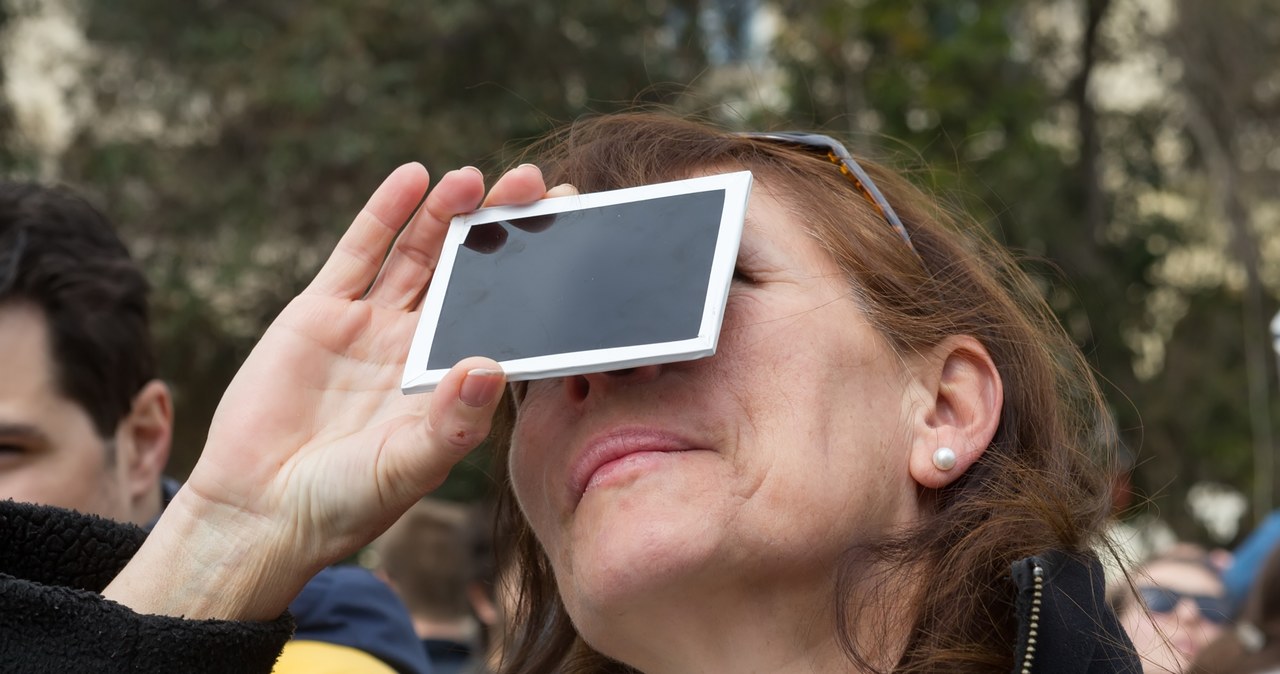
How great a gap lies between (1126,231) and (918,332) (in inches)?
405

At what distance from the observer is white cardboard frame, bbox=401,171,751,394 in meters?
1.74

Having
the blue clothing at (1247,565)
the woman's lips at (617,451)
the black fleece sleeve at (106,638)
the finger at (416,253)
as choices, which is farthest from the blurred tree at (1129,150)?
the black fleece sleeve at (106,638)

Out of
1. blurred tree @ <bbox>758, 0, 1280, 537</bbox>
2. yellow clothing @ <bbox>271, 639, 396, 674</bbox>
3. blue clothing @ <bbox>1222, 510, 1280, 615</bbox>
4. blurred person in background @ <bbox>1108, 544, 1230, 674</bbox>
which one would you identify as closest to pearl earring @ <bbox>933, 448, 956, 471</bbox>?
yellow clothing @ <bbox>271, 639, 396, 674</bbox>

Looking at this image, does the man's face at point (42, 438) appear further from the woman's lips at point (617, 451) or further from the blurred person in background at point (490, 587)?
the woman's lips at point (617, 451)

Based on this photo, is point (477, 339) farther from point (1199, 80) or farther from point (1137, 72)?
point (1137, 72)

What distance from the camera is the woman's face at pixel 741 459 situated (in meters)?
1.87

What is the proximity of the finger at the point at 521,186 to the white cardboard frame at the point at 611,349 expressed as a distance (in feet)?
0.05

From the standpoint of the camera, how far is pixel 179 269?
1011 centimetres

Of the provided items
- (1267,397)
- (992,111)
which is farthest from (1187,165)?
(992,111)

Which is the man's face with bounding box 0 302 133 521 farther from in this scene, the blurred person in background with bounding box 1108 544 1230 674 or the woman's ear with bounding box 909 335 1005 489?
the blurred person in background with bounding box 1108 544 1230 674

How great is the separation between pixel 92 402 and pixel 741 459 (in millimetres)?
1607

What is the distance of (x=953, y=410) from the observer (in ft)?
7.00

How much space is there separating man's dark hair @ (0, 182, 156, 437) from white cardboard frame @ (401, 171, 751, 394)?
3.81 feet

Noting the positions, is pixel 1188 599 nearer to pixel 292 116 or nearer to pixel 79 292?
pixel 79 292
